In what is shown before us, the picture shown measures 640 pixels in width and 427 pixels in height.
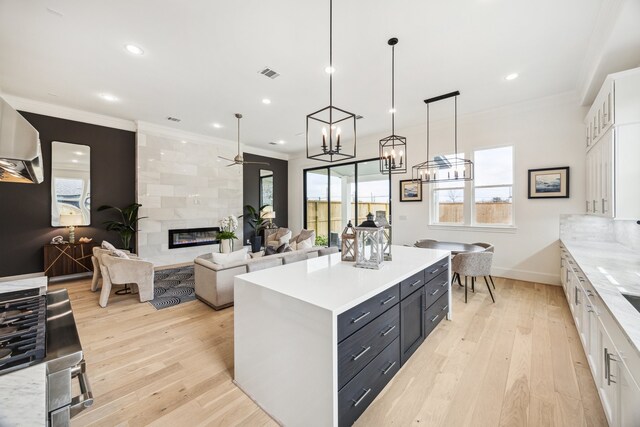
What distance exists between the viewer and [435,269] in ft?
8.60

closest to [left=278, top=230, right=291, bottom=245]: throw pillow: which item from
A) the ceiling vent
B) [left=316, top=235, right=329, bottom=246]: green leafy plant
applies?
[left=316, top=235, right=329, bottom=246]: green leafy plant

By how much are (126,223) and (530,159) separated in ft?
26.4

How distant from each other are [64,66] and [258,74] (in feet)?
8.33

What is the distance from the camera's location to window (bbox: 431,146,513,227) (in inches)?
190

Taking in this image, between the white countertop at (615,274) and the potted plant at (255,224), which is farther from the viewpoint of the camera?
the potted plant at (255,224)

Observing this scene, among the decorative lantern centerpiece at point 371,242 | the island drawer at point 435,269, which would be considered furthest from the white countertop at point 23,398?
the island drawer at point 435,269

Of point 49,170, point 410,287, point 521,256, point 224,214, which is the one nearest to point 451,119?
point 521,256

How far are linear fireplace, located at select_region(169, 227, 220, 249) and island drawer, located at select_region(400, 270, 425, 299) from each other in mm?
5399

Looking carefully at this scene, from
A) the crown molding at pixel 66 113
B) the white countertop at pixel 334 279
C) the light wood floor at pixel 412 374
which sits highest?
the crown molding at pixel 66 113

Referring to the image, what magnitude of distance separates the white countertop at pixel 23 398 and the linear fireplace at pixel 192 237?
592cm

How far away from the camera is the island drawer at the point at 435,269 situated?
2.43 meters

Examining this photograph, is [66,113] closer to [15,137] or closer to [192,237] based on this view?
[192,237]

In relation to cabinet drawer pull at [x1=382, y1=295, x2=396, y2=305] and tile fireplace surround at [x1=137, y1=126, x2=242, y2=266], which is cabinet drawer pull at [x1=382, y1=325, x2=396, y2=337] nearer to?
cabinet drawer pull at [x1=382, y1=295, x2=396, y2=305]

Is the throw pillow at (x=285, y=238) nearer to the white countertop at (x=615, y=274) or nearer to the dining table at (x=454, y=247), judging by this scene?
the dining table at (x=454, y=247)
